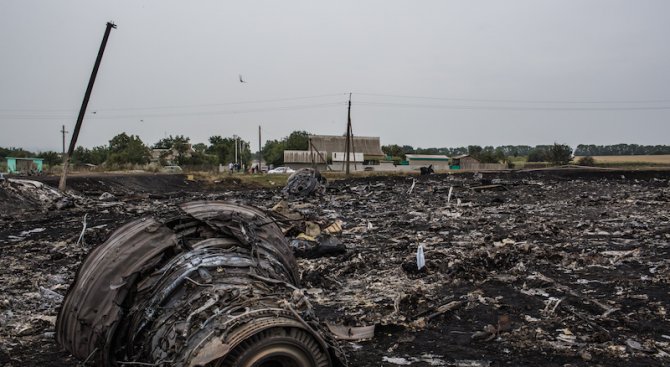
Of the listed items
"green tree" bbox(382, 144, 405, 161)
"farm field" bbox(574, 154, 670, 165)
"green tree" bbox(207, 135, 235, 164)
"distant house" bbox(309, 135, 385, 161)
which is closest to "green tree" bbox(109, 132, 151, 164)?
"green tree" bbox(207, 135, 235, 164)

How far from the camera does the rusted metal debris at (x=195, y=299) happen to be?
1.76 m

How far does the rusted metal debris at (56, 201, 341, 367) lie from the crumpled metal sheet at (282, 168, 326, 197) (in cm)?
1464

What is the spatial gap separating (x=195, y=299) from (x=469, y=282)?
4.31 m

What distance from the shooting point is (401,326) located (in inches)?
169

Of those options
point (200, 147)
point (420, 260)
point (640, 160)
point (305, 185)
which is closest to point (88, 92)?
point (305, 185)

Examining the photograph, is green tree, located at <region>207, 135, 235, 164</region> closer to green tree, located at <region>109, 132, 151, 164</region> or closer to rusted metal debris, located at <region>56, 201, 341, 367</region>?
green tree, located at <region>109, 132, 151, 164</region>

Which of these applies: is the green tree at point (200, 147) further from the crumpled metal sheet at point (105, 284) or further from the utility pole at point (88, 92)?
the crumpled metal sheet at point (105, 284)

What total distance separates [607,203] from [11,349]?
13616mm

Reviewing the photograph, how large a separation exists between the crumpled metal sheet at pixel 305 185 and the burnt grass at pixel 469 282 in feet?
16.2

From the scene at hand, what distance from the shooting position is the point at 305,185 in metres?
18.0

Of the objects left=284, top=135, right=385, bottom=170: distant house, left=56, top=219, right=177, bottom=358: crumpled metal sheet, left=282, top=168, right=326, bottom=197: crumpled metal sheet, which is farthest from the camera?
left=284, top=135, right=385, bottom=170: distant house

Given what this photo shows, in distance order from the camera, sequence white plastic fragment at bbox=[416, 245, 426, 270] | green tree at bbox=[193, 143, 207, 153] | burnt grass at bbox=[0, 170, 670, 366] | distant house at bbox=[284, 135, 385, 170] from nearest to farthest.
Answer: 1. burnt grass at bbox=[0, 170, 670, 366]
2. white plastic fragment at bbox=[416, 245, 426, 270]
3. distant house at bbox=[284, 135, 385, 170]
4. green tree at bbox=[193, 143, 207, 153]

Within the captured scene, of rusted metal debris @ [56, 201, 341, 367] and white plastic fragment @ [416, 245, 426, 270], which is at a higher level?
rusted metal debris @ [56, 201, 341, 367]

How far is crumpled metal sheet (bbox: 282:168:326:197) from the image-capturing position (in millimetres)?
17688
